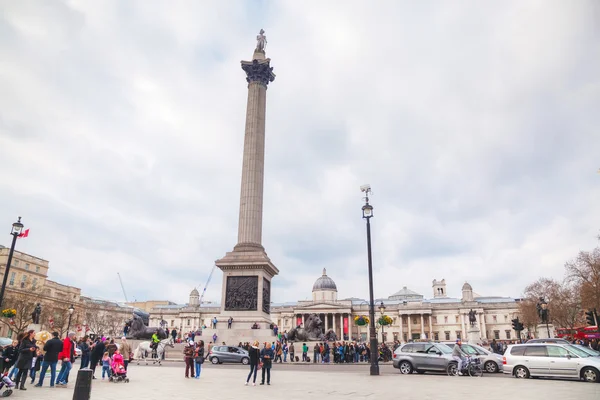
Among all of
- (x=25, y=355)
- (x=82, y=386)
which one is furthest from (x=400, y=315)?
(x=82, y=386)

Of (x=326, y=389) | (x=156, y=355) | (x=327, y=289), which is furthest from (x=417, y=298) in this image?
(x=326, y=389)

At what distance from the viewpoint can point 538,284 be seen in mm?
79312

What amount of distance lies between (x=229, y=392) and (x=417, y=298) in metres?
134

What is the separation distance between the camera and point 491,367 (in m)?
23.7

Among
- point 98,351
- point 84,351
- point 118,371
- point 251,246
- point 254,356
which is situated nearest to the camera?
point 118,371

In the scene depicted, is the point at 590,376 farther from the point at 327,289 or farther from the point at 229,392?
the point at 327,289

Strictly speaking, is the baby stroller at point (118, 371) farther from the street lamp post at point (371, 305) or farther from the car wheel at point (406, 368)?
the car wheel at point (406, 368)

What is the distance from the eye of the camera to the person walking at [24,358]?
13.5 metres

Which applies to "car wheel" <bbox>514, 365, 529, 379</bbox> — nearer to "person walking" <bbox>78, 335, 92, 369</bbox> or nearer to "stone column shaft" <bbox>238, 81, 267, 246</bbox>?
"person walking" <bbox>78, 335, 92, 369</bbox>

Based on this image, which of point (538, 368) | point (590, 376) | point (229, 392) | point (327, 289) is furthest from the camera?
point (327, 289)

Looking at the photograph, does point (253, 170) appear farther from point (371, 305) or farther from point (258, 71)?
point (371, 305)

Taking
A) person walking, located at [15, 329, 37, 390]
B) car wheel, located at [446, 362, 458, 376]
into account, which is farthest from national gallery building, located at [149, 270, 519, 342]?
person walking, located at [15, 329, 37, 390]

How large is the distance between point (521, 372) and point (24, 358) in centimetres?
1986

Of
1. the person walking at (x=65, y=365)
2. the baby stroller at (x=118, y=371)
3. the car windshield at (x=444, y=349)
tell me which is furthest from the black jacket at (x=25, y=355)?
the car windshield at (x=444, y=349)
